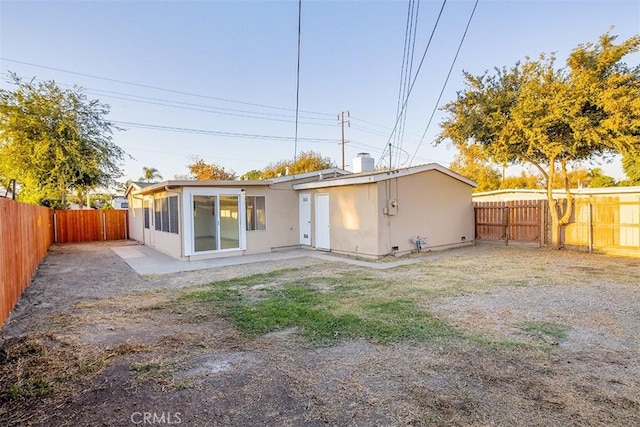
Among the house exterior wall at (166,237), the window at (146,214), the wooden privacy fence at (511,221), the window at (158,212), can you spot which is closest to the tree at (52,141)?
the window at (146,214)

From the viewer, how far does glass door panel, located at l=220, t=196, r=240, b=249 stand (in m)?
10.7

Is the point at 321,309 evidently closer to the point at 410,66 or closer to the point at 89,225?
the point at 410,66

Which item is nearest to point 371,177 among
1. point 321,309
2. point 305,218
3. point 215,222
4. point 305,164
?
point 305,218

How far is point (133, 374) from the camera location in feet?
10.1

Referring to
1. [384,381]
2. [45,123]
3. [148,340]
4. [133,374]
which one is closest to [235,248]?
[148,340]

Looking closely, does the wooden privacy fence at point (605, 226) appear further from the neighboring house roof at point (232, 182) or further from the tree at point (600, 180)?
the tree at point (600, 180)

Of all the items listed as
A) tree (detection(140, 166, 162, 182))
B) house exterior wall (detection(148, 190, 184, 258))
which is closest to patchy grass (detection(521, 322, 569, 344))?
house exterior wall (detection(148, 190, 184, 258))

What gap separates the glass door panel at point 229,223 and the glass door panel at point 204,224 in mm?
232

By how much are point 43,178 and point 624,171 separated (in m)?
36.5

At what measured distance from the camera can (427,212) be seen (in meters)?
11.5

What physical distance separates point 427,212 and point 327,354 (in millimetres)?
8893

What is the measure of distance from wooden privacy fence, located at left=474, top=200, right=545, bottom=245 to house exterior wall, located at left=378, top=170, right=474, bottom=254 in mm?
457

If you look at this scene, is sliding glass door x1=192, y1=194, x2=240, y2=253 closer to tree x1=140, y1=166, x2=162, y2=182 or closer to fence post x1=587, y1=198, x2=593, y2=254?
fence post x1=587, y1=198, x2=593, y2=254

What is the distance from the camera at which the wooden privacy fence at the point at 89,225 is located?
16.9 metres
